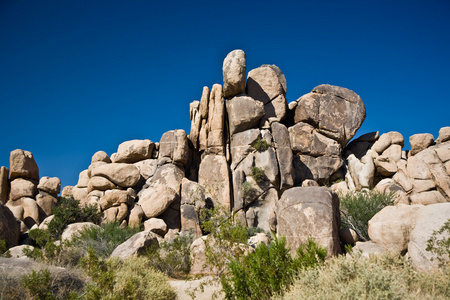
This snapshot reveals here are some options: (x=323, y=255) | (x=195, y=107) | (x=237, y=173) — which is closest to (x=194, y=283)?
(x=323, y=255)

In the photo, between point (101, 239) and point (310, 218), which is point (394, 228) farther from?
point (101, 239)

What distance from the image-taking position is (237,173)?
2353 cm

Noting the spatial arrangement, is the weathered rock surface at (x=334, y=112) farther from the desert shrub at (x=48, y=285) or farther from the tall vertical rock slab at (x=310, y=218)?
the desert shrub at (x=48, y=285)

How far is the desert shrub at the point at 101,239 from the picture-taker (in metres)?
14.4

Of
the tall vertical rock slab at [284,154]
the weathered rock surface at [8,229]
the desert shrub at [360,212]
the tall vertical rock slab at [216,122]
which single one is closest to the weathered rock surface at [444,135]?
the tall vertical rock slab at [284,154]

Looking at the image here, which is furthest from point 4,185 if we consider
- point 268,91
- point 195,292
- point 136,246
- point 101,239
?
point 268,91

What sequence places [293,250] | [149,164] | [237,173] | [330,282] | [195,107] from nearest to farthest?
[330,282]
[293,250]
[237,173]
[149,164]
[195,107]

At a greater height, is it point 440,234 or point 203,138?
point 203,138

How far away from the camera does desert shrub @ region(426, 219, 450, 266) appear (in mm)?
7879

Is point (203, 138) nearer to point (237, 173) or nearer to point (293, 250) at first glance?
point (237, 173)

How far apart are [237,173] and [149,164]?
23.1 ft

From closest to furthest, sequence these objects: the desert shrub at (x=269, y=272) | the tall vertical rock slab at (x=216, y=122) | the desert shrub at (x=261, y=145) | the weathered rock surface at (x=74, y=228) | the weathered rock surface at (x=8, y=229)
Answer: the desert shrub at (x=269, y=272), the weathered rock surface at (x=8, y=229), the weathered rock surface at (x=74, y=228), the desert shrub at (x=261, y=145), the tall vertical rock slab at (x=216, y=122)

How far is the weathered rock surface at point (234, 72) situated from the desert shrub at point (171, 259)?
1439cm

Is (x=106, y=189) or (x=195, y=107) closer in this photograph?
(x=106, y=189)
